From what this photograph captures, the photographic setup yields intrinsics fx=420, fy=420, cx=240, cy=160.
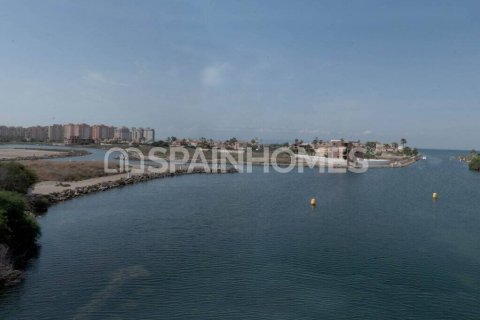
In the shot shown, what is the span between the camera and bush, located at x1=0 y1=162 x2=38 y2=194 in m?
24.4

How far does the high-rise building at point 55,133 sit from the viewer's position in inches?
6752

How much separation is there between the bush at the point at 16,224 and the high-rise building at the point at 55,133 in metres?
167

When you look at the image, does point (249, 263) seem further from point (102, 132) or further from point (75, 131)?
point (102, 132)

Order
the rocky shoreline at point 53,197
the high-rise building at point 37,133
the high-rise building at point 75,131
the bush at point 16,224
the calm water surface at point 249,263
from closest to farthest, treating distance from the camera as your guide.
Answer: the calm water surface at point 249,263
the rocky shoreline at point 53,197
the bush at point 16,224
the high-rise building at point 75,131
the high-rise building at point 37,133

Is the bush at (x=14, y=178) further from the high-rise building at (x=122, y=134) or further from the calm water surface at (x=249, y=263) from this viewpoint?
the high-rise building at (x=122, y=134)

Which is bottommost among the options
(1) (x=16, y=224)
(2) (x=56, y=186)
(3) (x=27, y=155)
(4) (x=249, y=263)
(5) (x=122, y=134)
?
(4) (x=249, y=263)

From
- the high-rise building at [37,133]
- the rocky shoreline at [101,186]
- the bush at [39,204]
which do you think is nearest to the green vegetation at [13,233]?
the bush at [39,204]

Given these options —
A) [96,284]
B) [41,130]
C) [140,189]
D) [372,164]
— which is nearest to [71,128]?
[41,130]

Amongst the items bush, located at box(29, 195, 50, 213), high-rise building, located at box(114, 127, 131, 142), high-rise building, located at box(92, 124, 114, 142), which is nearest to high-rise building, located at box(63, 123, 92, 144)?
high-rise building, located at box(92, 124, 114, 142)

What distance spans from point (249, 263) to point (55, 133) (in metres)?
174

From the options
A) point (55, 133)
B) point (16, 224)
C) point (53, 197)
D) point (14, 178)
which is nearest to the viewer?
point (16, 224)

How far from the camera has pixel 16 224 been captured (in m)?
16.7

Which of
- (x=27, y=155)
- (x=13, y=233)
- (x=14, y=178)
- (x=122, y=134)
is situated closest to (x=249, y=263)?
(x=13, y=233)

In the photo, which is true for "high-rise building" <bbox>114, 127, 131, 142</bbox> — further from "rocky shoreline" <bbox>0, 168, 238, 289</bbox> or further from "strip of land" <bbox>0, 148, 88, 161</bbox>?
"rocky shoreline" <bbox>0, 168, 238, 289</bbox>
